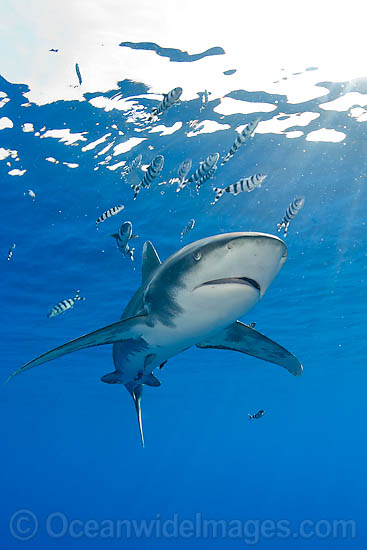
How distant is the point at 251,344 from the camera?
517 centimetres

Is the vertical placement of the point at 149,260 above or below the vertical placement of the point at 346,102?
below

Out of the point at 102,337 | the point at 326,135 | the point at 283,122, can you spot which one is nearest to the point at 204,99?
the point at 283,122

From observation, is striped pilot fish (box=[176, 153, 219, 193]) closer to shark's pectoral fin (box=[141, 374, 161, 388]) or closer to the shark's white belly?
the shark's white belly

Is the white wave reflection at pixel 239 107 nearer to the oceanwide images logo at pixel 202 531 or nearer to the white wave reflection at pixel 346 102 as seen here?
the white wave reflection at pixel 346 102

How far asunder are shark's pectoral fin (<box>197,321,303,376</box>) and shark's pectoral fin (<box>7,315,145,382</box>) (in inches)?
43.0

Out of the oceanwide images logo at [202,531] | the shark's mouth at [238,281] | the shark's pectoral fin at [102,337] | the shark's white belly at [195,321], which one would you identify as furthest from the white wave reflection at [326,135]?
the oceanwide images logo at [202,531]

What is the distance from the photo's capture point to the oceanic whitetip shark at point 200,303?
296cm

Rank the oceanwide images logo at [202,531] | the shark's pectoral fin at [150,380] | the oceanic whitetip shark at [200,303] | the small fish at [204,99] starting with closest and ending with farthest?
1. the oceanic whitetip shark at [200,303]
2. the shark's pectoral fin at [150,380]
3. the small fish at [204,99]
4. the oceanwide images logo at [202,531]

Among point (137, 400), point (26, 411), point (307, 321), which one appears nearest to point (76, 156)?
point (137, 400)

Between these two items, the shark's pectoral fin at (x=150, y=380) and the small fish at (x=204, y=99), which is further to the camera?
the small fish at (x=204, y=99)

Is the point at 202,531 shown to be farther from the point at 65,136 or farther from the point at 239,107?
the point at 239,107

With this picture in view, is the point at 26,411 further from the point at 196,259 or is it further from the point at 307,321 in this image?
the point at 196,259

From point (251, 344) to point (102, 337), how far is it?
6.51 ft

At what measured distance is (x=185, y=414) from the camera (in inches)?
3716
